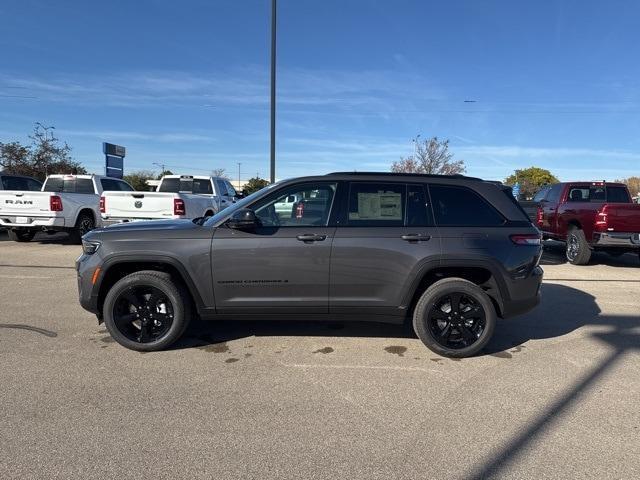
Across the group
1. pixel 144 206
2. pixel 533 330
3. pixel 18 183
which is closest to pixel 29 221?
pixel 18 183

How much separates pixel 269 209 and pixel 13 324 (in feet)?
11.2

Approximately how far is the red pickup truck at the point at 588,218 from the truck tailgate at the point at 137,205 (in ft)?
30.5

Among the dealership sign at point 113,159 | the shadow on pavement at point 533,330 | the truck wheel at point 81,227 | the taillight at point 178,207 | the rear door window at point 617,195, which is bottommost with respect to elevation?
the shadow on pavement at point 533,330

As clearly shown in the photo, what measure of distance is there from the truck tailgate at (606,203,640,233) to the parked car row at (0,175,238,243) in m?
9.31

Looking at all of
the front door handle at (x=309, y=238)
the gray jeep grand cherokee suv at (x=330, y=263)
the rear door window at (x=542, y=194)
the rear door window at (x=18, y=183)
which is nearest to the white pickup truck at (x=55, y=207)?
the rear door window at (x=18, y=183)

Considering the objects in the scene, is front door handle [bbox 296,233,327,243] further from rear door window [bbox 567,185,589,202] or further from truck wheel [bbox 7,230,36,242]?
truck wheel [bbox 7,230,36,242]

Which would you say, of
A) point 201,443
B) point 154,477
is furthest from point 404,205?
point 154,477

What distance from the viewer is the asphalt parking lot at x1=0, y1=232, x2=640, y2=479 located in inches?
115

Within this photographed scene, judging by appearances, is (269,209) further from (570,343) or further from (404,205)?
(570,343)

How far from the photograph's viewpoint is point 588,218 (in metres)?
10.4

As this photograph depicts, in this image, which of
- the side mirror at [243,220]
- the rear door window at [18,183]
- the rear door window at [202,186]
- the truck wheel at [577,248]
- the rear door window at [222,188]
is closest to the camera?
the side mirror at [243,220]

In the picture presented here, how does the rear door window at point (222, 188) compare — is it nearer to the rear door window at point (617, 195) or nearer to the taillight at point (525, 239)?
the rear door window at point (617, 195)

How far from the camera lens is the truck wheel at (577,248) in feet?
34.6

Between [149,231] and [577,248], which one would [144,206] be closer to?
[149,231]
